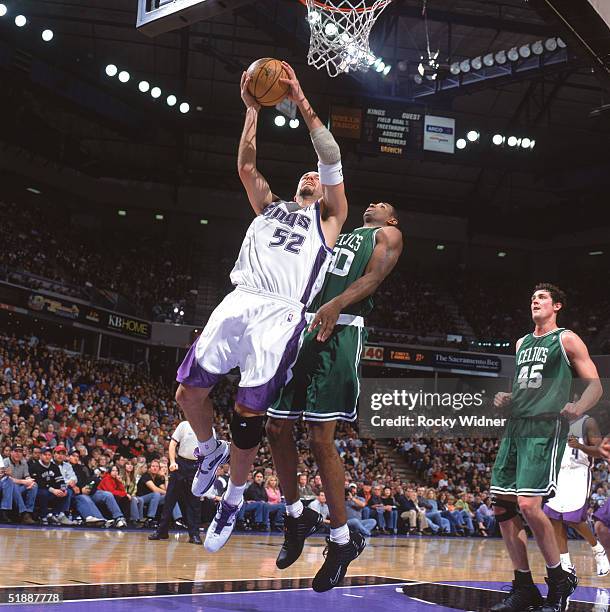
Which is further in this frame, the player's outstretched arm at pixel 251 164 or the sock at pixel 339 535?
the player's outstretched arm at pixel 251 164

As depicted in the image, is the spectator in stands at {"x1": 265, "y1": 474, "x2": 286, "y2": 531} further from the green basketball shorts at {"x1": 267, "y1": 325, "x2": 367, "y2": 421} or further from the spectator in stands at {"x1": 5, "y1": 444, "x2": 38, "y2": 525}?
the green basketball shorts at {"x1": 267, "y1": 325, "x2": 367, "y2": 421}

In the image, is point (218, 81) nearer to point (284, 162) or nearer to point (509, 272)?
point (284, 162)

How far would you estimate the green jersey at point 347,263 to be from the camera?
496 centimetres

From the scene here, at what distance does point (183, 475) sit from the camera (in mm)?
9625

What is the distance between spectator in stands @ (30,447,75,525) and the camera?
36.4 ft

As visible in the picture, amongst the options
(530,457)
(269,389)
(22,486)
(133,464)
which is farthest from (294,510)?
(133,464)

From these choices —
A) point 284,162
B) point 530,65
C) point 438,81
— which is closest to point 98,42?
point 284,162

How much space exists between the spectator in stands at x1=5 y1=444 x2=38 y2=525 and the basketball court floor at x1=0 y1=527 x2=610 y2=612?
0.63m

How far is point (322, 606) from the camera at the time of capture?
512cm

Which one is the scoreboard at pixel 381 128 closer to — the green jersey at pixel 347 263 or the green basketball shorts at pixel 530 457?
the green basketball shorts at pixel 530 457

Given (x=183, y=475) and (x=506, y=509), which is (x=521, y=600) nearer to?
(x=506, y=509)

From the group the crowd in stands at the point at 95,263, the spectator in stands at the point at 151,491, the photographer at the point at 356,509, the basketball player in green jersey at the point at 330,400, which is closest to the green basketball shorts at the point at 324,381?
the basketball player in green jersey at the point at 330,400

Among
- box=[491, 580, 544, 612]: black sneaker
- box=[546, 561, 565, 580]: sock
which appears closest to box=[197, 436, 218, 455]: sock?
box=[491, 580, 544, 612]: black sneaker

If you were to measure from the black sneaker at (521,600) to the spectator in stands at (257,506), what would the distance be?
8150 millimetres
